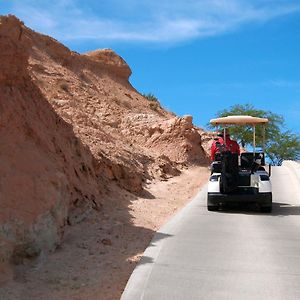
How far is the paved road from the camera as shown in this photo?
6.36m

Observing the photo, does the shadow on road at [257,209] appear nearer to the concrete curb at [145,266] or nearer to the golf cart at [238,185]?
the golf cart at [238,185]

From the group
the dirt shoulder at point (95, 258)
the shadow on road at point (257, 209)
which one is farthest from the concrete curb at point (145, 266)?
the shadow on road at point (257, 209)

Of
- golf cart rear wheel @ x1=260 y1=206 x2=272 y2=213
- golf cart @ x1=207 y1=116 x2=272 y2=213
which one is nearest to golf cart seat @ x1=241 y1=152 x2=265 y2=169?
golf cart @ x1=207 y1=116 x2=272 y2=213

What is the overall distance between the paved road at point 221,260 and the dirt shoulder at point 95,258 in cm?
36

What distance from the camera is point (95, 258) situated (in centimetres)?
829

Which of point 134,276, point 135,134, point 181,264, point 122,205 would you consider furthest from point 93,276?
point 135,134

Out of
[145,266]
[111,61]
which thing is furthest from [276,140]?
[145,266]

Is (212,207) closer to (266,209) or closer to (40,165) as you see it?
(266,209)

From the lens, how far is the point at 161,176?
76.4 feet

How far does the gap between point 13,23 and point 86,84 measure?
92.2 feet

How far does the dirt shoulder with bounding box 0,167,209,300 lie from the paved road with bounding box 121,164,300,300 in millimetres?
358

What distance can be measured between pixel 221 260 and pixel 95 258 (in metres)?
2.02

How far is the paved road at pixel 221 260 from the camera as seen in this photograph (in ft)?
20.9

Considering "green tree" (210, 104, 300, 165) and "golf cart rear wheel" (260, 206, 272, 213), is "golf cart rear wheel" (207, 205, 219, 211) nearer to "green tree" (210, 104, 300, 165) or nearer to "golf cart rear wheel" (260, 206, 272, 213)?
"golf cart rear wheel" (260, 206, 272, 213)
